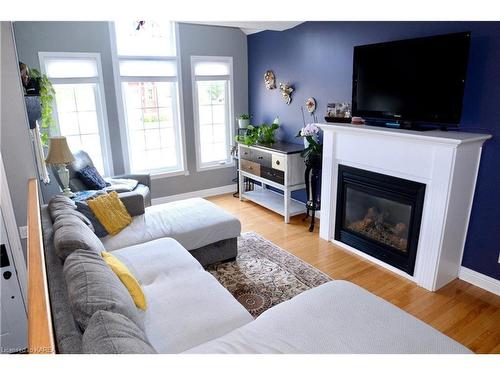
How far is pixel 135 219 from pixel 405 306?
2558 millimetres

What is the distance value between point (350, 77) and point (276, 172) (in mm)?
1455

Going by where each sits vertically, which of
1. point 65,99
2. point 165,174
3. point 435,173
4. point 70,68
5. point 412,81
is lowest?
point 165,174

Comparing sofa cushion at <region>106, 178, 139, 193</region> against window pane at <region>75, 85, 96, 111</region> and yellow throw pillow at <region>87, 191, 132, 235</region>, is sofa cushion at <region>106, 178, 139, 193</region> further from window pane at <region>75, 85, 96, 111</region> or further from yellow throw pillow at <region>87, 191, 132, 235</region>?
window pane at <region>75, 85, 96, 111</region>

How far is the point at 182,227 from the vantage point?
10.2 ft

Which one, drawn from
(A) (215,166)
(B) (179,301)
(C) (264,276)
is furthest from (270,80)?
(B) (179,301)

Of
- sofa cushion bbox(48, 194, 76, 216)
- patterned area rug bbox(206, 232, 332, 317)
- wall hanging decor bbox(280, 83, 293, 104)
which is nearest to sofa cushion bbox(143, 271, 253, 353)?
patterned area rug bbox(206, 232, 332, 317)

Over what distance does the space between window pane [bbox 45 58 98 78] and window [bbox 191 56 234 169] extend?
1361mm

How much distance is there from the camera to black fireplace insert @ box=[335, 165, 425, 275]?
3.04 m

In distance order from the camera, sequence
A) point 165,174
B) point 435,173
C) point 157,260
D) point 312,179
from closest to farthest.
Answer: point 157,260 < point 435,173 < point 312,179 < point 165,174

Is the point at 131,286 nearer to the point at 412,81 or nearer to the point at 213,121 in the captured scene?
the point at 412,81

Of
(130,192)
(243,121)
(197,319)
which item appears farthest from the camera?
(243,121)

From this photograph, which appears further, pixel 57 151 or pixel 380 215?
pixel 380 215

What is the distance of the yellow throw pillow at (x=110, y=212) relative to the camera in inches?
117
